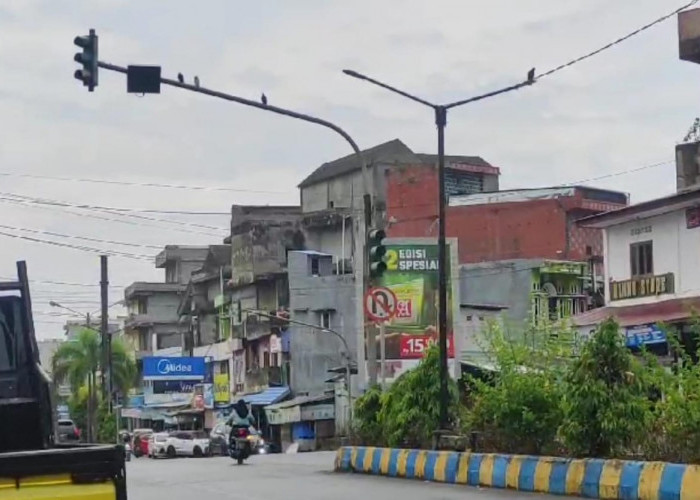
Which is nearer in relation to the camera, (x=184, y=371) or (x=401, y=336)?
(x=401, y=336)

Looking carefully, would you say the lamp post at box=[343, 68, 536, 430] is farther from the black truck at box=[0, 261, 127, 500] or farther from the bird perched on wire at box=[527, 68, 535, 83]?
the black truck at box=[0, 261, 127, 500]

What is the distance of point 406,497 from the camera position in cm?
1941

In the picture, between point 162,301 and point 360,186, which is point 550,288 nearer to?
point 360,186

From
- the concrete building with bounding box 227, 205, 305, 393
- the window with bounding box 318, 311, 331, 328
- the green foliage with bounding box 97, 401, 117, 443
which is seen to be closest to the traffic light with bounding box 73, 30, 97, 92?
the window with bounding box 318, 311, 331, 328

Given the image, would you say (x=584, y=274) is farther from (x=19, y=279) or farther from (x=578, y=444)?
(x=19, y=279)

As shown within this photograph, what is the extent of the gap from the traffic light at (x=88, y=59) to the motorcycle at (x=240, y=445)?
17.7 m

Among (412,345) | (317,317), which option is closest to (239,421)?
(412,345)

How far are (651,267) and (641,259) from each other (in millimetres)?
499

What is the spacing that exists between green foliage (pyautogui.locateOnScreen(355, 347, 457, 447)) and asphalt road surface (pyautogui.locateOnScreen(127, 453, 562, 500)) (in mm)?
1483

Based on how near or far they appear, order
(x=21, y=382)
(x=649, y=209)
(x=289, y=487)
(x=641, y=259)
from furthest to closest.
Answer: (x=641, y=259)
(x=649, y=209)
(x=289, y=487)
(x=21, y=382)

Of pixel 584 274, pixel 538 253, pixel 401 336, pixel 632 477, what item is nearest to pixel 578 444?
pixel 632 477

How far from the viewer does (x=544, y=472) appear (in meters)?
19.7

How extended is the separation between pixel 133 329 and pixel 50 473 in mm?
95993

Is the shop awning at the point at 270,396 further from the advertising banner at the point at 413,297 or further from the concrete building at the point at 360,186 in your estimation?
the advertising banner at the point at 413,297
